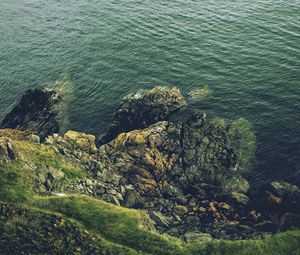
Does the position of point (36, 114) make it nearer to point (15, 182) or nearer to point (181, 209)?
point (15, 182)

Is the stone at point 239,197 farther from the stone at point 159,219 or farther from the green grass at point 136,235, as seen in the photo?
the stone at point 159,219

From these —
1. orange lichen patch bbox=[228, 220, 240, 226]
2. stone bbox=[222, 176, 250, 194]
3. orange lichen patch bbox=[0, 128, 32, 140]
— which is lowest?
orange lichen patch bbox=[228, 220, 240, 226]

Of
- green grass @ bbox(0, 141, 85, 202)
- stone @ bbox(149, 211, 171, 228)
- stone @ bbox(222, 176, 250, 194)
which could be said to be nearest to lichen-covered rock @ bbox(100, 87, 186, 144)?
green grass @ bbox(0, 141, 85, 202)

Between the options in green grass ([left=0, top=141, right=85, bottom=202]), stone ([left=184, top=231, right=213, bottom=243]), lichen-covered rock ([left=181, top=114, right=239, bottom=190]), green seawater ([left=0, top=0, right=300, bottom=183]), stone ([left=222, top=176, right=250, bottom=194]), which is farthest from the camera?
green seawater ([left=0, top=0, right=300, bottom=183])

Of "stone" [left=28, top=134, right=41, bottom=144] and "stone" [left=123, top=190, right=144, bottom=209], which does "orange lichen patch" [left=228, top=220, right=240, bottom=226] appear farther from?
"stone" [left=28, top=134, right=41, bottom=144]

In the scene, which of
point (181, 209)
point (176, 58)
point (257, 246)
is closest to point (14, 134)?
point (181, 209)

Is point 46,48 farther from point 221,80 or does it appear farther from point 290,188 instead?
point 290,188
